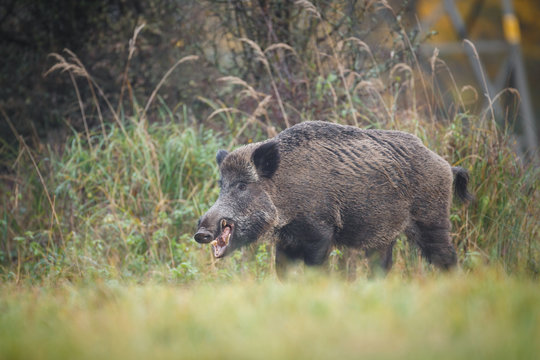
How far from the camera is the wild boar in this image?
4121mm

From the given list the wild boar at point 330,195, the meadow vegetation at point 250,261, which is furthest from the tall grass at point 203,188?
the wild boar at point 330,195

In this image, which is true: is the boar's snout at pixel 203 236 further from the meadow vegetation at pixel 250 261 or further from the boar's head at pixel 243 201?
the meadow vegetation at pixel 250 261

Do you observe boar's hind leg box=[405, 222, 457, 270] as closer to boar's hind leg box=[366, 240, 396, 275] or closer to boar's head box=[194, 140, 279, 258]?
boar's hind leg box=[366, 240, 396, 275]

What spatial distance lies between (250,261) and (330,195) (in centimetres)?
155

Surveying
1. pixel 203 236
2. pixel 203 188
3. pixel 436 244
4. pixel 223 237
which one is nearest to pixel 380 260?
pixel 436 244

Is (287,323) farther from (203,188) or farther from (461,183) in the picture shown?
(203,188)

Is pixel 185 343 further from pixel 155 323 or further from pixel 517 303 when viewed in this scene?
pixel 517 303

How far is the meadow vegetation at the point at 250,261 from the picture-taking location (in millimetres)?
2193

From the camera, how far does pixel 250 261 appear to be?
5.48 metres

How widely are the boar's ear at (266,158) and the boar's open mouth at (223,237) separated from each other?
428 millimetres

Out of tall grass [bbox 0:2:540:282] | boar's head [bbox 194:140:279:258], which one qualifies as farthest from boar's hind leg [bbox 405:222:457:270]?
boar's head [bbox 194:140:279:258]

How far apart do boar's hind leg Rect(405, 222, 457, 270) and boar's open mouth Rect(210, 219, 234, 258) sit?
1308 millimetres

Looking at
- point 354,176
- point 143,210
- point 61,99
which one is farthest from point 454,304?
point 61,99

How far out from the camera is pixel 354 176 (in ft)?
14.0
